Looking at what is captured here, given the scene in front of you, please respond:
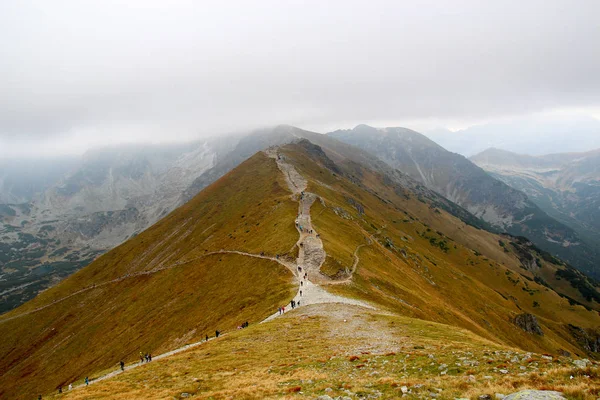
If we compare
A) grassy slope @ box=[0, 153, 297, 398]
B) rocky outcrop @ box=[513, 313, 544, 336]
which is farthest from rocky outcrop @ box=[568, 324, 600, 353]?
grassy slope @ box=[0, 153, 297, 398]

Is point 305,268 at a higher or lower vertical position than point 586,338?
higher

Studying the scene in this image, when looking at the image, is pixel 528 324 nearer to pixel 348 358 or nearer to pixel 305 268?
pixel 305 268

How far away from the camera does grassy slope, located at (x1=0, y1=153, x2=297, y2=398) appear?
67.6 m

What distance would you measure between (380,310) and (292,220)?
184ft

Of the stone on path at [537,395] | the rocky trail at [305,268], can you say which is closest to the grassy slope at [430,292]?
the rocky trail at [305,268]

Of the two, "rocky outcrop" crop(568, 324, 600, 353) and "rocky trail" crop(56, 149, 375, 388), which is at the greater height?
"rocky trail" crop(56, 149, 375, 388)

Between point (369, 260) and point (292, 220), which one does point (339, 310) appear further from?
point (292, 220)

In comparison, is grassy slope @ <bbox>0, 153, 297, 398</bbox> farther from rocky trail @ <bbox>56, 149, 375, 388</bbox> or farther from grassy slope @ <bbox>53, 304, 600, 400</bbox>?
grassy slope @ <bbox>53, 304, 600, 400</bbox>

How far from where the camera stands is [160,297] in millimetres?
98312

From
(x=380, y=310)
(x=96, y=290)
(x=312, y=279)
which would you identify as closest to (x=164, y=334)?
(x=312, y=279)

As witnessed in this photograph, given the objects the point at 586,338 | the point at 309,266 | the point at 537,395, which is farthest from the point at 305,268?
the point at 586,338

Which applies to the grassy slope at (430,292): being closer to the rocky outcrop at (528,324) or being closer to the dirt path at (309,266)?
the dirt path at (309,266)

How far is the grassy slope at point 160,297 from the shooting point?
67.6m

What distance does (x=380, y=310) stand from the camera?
170 ft
